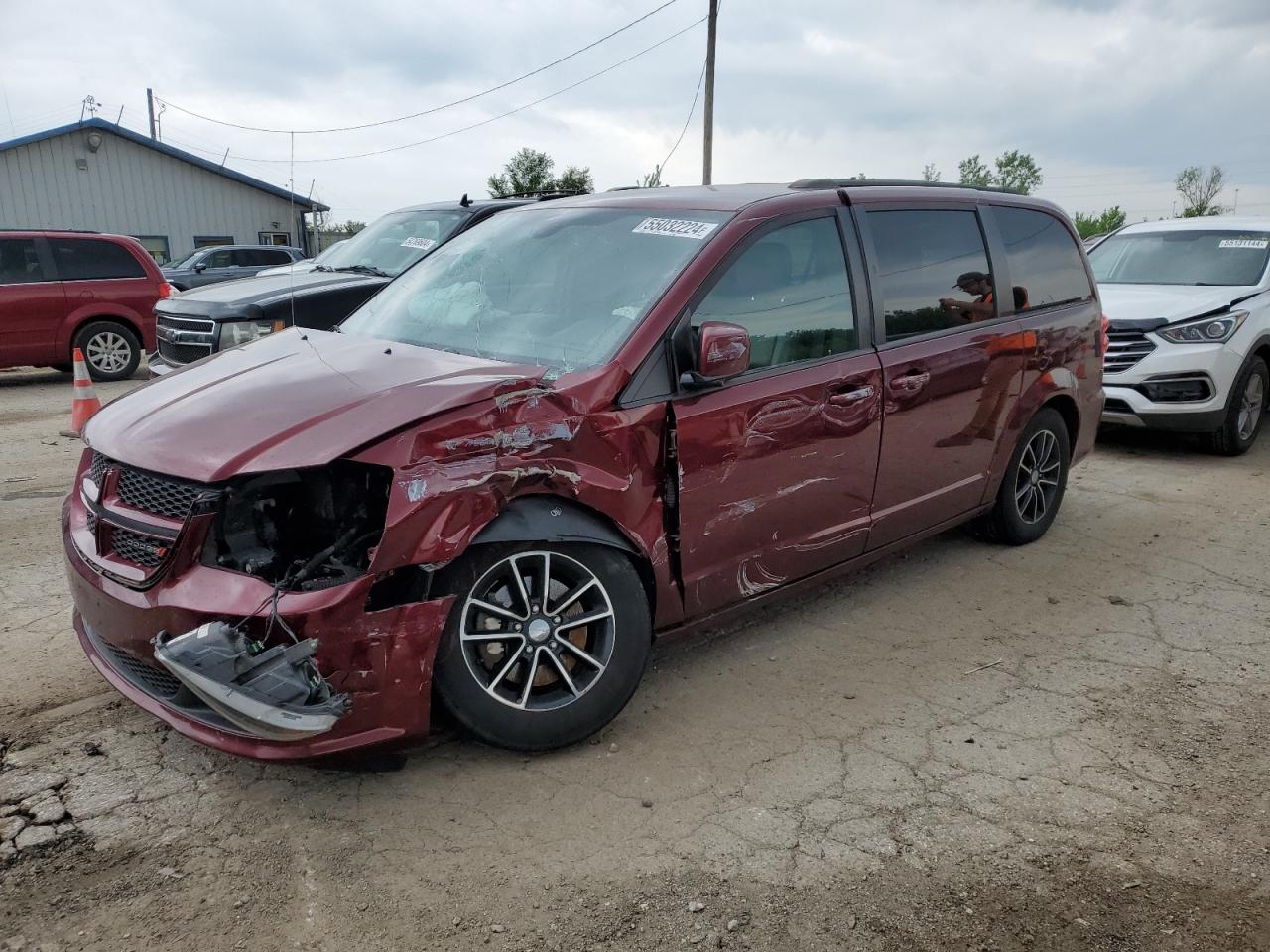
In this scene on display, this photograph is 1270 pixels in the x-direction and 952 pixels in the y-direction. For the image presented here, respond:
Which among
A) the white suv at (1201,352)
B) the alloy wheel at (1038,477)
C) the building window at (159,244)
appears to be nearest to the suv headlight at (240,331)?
the alloy wheel at (1038,477)

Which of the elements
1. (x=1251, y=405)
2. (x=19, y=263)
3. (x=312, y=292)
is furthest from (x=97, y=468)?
(x=19, y=263)

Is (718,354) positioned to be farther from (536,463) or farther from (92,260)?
(92,260)

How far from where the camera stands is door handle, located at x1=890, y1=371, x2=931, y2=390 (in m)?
4.12

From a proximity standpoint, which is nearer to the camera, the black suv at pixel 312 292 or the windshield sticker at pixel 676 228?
the windshield sticker at pixel 676 228

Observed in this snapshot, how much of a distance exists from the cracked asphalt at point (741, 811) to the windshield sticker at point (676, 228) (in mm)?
1711

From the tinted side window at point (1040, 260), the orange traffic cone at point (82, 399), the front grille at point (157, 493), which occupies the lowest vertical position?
the orange traffic cone at point (82, 399)

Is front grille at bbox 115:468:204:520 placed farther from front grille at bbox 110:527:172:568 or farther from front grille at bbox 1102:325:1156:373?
front grille at bbox 1102:325:1156:373

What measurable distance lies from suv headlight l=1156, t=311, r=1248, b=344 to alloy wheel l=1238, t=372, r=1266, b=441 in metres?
0.51

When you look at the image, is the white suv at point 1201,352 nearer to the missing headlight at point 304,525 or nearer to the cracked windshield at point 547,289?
the cracked windshield at point 547,289

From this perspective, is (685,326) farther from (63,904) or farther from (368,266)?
(368,266)

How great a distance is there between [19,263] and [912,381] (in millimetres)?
Result: 10759

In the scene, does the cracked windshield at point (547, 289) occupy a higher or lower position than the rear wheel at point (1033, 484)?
higher

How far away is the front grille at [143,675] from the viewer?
284 centimetres

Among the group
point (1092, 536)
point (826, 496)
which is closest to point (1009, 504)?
point (1092, 536)
